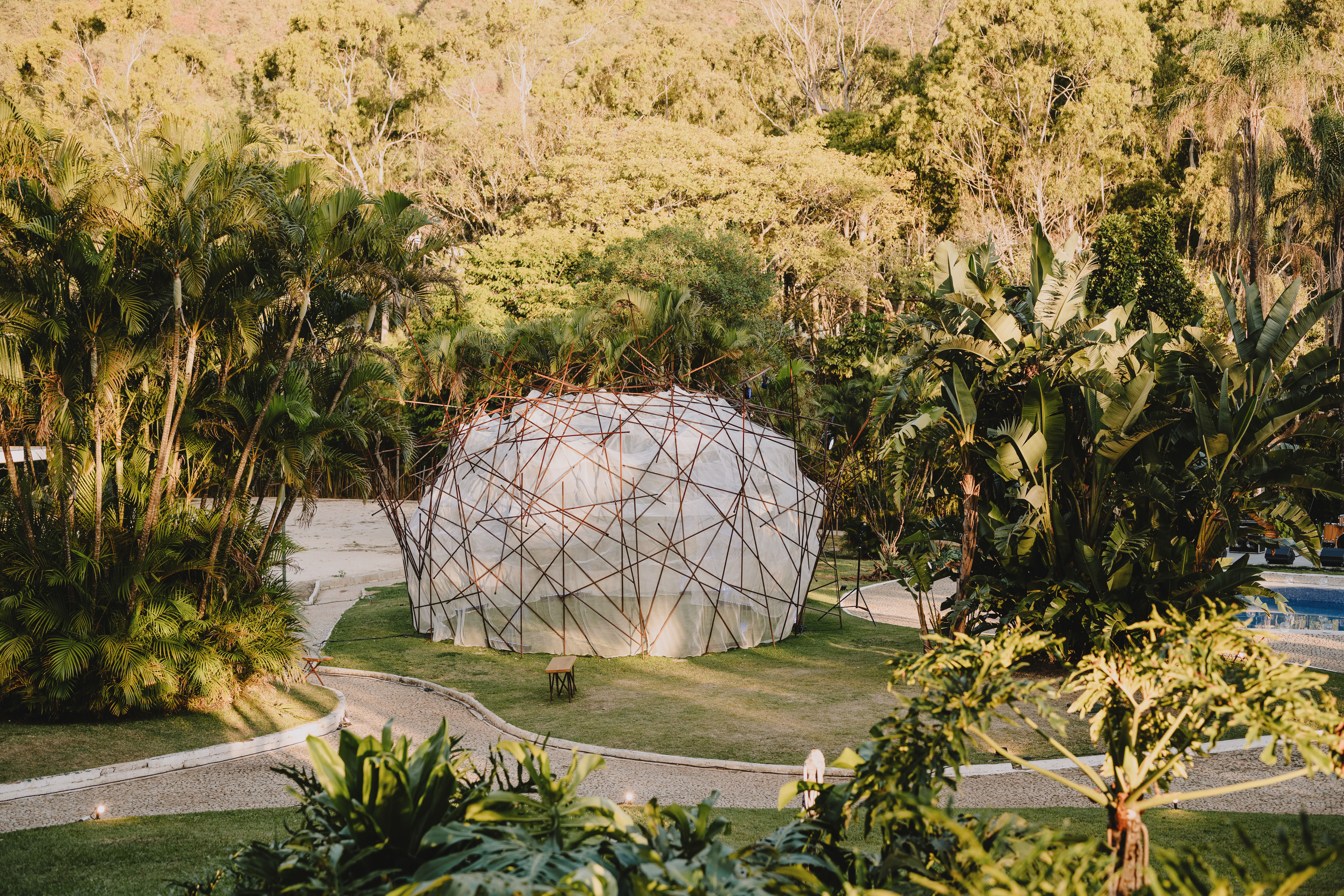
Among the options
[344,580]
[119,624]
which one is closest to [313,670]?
[119,624]

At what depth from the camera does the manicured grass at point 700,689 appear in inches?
444

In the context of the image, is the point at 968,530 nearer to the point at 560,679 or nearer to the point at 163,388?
the point at 560,679

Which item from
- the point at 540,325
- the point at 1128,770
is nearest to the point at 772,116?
the point at 540,325

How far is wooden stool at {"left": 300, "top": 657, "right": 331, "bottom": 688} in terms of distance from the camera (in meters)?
13.6

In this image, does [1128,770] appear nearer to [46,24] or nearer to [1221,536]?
[1221,536]

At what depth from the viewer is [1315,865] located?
121 inches

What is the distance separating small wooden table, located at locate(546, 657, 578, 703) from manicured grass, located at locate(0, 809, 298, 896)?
14.3 feet

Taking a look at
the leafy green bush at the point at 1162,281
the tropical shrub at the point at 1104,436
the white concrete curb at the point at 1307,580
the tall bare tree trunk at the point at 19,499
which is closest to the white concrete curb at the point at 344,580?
the tall bare tree trunk at the point at 19,499

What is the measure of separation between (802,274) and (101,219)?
93.0 feet

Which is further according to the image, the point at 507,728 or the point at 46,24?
the point at 46,24

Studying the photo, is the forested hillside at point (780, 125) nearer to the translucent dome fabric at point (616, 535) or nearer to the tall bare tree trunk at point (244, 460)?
the translucent dome fabric at point (616, 535)

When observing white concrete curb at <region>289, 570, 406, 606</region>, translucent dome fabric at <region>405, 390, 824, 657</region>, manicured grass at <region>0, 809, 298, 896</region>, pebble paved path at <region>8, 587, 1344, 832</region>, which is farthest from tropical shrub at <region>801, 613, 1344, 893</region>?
white concrete curb at <region>289, 570, 406, 606</region>

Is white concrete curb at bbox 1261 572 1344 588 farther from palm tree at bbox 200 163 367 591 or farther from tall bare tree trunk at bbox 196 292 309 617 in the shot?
tall bare tree trunk at bbox 196 292 309 617

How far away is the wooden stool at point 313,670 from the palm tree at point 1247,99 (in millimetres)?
26281
